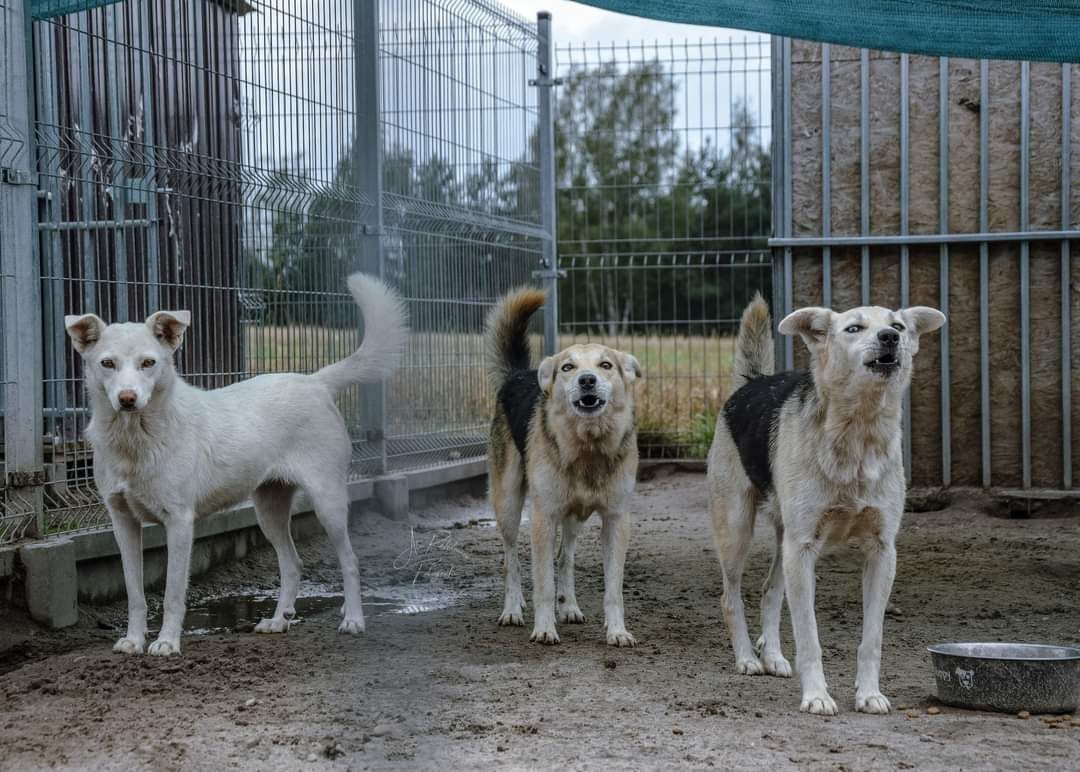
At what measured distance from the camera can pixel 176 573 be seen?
494cm

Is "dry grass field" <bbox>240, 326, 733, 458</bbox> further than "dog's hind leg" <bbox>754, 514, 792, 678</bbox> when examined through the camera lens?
Yes

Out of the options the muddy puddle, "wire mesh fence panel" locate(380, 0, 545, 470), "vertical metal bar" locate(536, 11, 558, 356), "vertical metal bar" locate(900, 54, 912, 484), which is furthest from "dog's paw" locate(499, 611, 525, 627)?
"vertical metal bar" locate(536, 11, 558, 356)

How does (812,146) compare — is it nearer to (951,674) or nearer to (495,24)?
(495,24)

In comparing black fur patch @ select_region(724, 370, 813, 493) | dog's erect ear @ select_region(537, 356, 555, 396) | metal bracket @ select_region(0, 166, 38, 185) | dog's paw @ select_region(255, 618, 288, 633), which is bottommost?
dog's paw @ select_region(255, 618, 288, 633)

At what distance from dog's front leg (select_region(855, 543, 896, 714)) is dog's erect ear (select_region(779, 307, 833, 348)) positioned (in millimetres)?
758

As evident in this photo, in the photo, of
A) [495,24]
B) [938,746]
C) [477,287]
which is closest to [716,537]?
[938,746]

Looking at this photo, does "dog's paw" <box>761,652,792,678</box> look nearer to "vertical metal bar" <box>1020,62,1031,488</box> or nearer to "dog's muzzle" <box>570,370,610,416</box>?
"dog's muzzle" <box>570,370,610,416</box>

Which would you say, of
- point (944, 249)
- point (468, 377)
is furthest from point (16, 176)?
point (944, 249)

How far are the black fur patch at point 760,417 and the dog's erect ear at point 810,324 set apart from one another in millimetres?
197

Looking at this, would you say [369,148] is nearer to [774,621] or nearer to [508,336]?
[508,336]

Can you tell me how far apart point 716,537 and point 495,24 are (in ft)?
21.3

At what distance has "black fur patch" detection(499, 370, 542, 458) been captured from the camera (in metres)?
5.72

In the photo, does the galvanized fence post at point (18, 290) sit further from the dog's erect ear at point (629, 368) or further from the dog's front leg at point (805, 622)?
the dog's front leg at point (805, 622)

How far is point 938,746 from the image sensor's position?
3.48m
